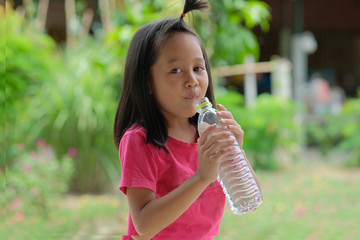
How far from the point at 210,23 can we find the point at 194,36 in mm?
1801

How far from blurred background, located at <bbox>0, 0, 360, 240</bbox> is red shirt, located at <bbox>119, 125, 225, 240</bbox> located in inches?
39.0

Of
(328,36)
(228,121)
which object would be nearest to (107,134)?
(228,121)

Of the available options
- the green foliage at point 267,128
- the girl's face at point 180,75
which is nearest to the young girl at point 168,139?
the girl's face at point 180,75

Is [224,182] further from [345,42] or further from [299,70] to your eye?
[345,42]

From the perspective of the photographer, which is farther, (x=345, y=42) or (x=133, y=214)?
(x=345, y=42)

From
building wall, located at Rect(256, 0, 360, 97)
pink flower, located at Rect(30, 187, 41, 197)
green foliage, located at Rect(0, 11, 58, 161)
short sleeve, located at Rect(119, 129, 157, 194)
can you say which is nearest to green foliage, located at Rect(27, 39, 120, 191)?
green foliage, located at Rect(0, 11, 58, 161)

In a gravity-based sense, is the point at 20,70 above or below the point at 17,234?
above

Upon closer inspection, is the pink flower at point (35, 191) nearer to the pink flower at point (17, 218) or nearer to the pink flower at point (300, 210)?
the pink flower at point (17, 218)

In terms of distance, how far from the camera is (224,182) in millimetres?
642

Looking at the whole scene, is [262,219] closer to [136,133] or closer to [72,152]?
[72,152]

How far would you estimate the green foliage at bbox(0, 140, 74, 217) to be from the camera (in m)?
2.42

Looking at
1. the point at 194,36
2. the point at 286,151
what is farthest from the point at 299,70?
the point at 194,36

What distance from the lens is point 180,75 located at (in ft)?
2.00

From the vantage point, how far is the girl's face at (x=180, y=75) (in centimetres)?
61
